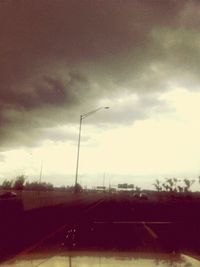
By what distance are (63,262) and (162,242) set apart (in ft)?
22.4

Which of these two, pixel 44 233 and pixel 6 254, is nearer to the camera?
pixel 6 254


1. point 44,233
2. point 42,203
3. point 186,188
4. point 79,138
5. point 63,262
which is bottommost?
point 63,262

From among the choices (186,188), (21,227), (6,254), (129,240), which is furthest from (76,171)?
(186,188)

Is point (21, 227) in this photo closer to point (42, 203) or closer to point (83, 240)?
point (83, 240)

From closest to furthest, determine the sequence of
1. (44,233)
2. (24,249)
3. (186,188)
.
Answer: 1. (24,249)
2. (44,233)
3. (186,188)


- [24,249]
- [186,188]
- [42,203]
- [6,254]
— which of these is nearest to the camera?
[6,254]

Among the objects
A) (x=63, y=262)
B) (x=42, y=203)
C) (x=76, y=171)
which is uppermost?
(x=76, y=171)

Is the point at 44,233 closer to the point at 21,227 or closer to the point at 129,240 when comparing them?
the point at 21,227

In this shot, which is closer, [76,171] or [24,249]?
[24,249]

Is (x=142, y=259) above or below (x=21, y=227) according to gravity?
below

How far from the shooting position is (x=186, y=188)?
13250 centimetres

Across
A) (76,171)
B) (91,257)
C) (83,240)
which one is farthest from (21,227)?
(76,171)

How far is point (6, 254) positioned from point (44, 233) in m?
6.59

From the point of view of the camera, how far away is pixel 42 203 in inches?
1592
